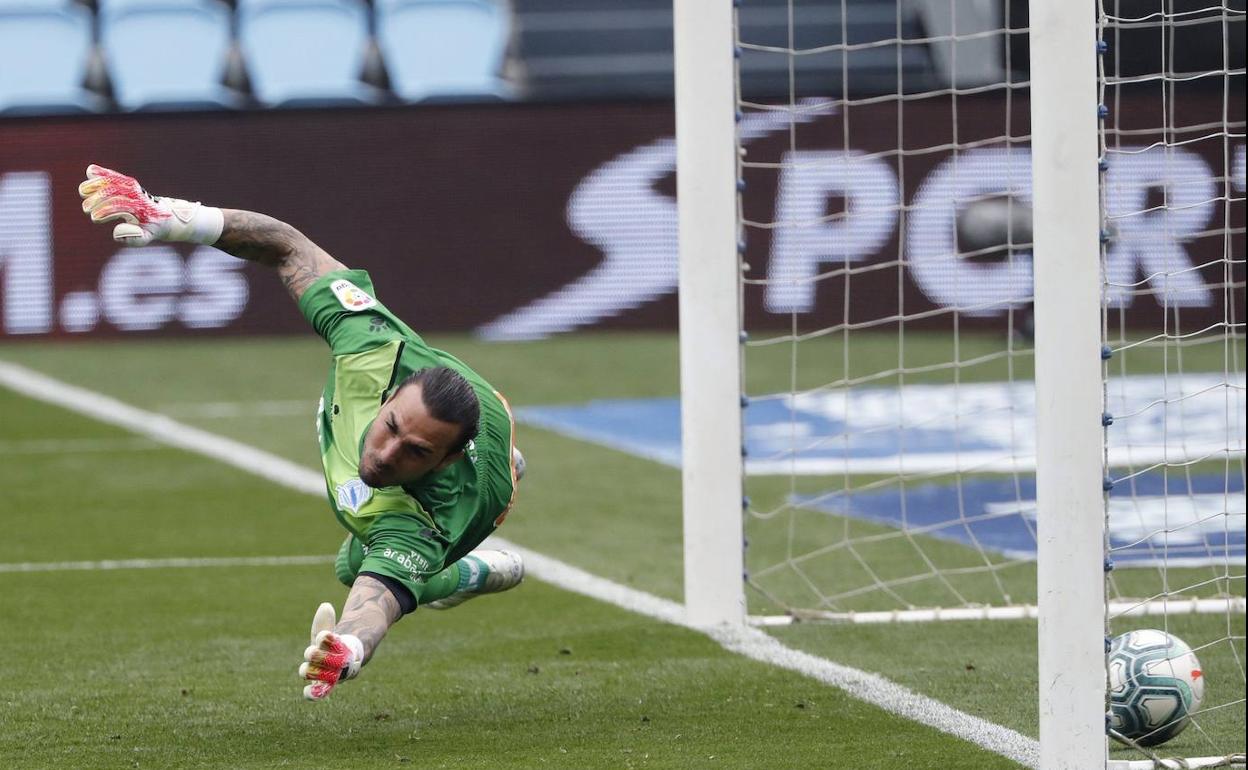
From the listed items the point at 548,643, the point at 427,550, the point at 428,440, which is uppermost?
the point at 428,440

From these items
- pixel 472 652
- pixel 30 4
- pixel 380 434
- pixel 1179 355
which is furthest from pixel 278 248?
pixel 30 4

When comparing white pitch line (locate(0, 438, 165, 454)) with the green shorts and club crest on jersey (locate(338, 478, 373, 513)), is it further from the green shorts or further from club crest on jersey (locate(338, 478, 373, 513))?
the green shorts

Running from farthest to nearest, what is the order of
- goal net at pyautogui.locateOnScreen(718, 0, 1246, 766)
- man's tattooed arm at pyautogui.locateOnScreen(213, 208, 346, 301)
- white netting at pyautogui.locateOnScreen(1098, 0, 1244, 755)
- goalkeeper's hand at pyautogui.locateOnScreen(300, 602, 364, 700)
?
goal net at pyautogui.locateOnScreen(718, 0, 1246, 766)
white netting at pyautogui.locateOnScreen(1098, 0, 1244, 755)
man's tattooed arm at pyautogui.locateOnScreen(213, 208, 346, 301)
goalkeeper's hand at pyautogui.locateOnScreen(300, 602, 364, 700)

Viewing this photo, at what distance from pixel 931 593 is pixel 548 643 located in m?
1.81

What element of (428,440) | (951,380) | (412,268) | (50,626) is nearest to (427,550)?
(428,440)

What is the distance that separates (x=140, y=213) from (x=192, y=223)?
17 centimetres

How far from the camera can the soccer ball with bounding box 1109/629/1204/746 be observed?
5.10m

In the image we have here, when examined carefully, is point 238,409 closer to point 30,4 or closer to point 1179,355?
point 30,4

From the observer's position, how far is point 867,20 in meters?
18.1

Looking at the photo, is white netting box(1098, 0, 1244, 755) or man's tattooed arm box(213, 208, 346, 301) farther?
white netting box(1098, 0, 1244, 755)

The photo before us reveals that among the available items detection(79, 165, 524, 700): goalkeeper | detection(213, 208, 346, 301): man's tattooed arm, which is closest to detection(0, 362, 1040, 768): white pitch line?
detection(79, 165, 524, 700): goalkeeper

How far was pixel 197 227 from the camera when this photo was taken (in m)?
5.27

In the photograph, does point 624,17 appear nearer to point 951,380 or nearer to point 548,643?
point 951,380

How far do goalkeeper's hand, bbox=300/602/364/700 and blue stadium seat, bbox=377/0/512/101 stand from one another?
13627mm
